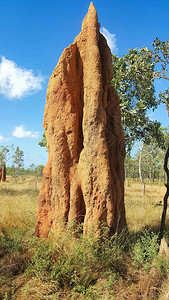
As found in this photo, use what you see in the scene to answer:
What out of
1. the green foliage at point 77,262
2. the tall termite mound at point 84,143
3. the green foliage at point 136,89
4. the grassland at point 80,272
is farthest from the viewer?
the green foliage at point 136,89

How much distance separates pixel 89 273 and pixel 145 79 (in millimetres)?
5666

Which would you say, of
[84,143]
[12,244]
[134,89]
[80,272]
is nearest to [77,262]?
[80,272]

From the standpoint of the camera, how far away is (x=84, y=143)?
4062 millimetres

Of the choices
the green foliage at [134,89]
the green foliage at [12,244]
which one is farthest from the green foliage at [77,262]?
the green foliage at [134,89]

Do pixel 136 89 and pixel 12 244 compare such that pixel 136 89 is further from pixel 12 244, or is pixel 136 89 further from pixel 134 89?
pixel 12 244

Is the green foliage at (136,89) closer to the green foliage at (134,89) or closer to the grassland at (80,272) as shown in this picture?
the green foliage at (134,89)

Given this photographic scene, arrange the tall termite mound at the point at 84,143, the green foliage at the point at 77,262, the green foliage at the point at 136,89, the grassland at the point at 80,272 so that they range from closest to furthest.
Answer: the grassland at the point at 80,272, the green foliage at the point at 77,262, the tall termite mound at the point at 84,143, the green foliage at the point at 136,89

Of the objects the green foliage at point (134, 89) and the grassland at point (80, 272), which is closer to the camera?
the grassland at point (80, 272)

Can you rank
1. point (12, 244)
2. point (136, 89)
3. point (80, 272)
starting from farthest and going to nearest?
point (136, 89) < point (12, 244) < point (80, 272)

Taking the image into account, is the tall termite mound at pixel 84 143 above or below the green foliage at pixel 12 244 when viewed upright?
above

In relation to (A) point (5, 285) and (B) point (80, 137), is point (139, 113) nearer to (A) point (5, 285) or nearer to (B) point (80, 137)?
(B) point (80, 137)

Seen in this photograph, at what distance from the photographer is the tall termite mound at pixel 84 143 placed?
12.4ft

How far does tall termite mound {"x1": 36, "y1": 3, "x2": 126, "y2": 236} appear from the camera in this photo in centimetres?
377

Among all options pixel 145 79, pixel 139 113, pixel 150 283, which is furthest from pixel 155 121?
pixel 150 283
